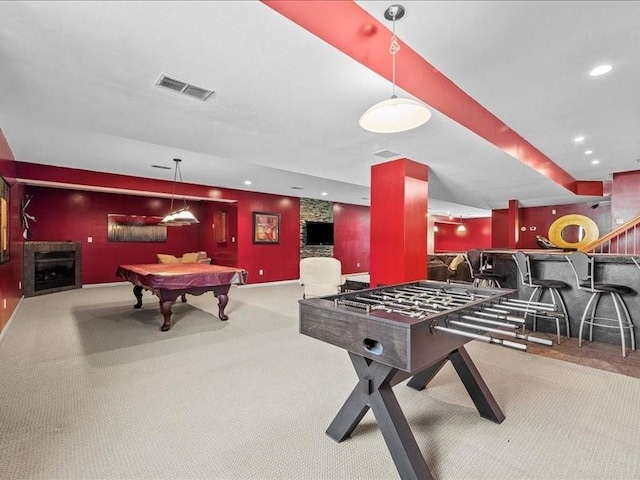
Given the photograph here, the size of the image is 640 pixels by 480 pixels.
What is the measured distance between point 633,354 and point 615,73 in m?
2.78

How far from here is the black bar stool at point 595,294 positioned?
3268mm

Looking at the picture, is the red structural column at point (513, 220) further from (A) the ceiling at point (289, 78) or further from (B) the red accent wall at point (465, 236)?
(B) the red accent wall at point (465, 236)

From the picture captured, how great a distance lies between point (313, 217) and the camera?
30.6ft

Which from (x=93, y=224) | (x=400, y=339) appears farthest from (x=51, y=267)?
(x=400, y=339)

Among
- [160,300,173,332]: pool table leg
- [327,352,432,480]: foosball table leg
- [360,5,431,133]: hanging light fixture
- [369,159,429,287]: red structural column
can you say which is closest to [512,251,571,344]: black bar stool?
[369,159,429,287]: red structural column

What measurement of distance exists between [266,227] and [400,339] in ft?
23.5

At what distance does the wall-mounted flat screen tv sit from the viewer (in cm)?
917

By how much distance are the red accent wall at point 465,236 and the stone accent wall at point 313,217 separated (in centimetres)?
705

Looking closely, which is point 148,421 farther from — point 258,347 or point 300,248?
point 300,248

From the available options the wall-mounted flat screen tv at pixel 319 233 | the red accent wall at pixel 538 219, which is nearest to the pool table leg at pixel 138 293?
the wall-mounted flat screen tv at pixel 319 233

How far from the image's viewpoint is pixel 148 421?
2043 millimetres

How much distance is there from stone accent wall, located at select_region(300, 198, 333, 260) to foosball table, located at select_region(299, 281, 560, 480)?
6.96 metres

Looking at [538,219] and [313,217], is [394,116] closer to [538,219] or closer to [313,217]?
[313,217]

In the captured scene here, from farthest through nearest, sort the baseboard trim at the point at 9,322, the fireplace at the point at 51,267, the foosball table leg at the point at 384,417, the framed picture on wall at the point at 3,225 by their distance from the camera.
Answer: the fireplace at the point at 51,267 → the baseboard trim at the point at 9,322 → the framed picture on wall at the point at 3,225 → the foosball table leg at the point at 384,417
